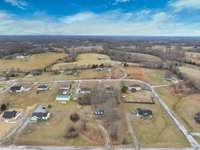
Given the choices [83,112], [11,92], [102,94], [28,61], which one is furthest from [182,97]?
[28,61]

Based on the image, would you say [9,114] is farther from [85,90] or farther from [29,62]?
[29,62]

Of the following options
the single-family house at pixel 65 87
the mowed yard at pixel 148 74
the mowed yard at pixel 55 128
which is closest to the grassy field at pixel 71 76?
the single-family house at pixel 65 87

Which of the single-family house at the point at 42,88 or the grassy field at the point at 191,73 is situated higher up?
the grassy field at the point at 191,73

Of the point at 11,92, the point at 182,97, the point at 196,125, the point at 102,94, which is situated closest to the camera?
the point at 196,125

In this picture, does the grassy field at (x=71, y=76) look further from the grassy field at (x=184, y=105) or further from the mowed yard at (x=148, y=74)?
the grassy field at (x=184, y=105)

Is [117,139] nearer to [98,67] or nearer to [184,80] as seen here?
[184,80]

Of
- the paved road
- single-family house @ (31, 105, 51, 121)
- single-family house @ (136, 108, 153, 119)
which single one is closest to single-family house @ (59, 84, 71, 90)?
single-family house @ (31, 105, 51, 121)
